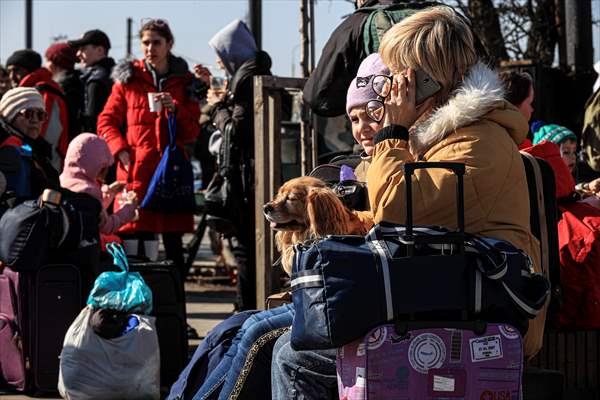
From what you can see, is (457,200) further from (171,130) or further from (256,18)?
(256,18)

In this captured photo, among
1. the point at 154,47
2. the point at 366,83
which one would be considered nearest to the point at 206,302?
the point at 154,47

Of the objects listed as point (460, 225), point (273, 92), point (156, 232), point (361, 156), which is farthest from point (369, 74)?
point (156, 232)

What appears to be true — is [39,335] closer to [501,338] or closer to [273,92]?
[273,92]

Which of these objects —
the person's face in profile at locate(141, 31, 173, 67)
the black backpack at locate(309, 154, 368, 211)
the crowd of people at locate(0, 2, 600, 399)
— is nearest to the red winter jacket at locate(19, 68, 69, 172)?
the crowd of people at locate(0, 2, 600, 399)

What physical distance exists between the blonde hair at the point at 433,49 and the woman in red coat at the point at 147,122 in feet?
14.2

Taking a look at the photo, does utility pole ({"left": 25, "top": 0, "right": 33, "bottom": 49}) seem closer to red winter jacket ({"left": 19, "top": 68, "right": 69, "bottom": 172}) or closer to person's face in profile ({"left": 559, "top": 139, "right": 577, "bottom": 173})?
red winter jacket ({"left": 19, "top": 68, "right": 69, "bottom": 172})

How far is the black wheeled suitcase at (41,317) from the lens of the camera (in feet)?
21.1

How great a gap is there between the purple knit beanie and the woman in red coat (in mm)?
3550

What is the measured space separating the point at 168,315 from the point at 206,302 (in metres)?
3.71

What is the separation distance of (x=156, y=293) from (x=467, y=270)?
11.5ft

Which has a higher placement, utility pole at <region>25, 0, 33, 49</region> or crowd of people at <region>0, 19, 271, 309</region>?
utility pole at <region>25, 0, 33, 49</region>

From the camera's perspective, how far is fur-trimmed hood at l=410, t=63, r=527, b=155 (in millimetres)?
3854

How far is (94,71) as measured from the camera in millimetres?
9633

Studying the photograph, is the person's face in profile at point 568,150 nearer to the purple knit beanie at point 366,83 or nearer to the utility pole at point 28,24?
the purple knit beanie at point 366,83
